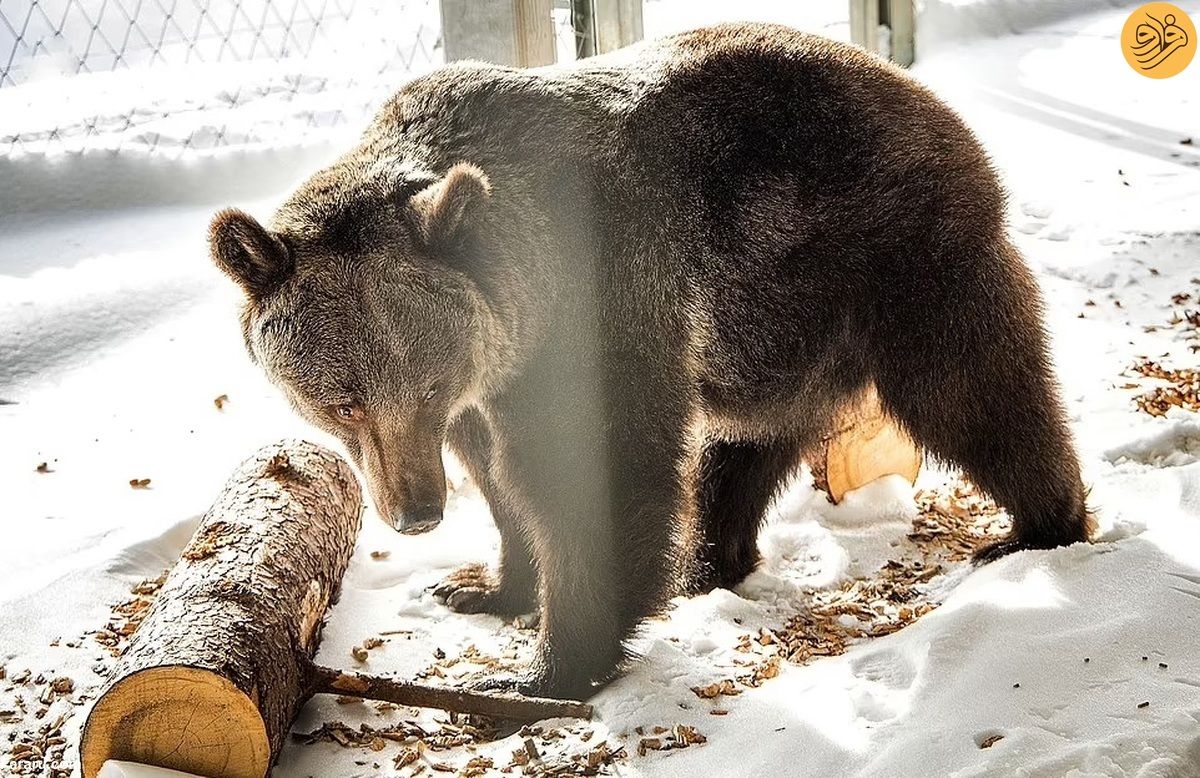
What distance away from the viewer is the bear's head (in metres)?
3.30

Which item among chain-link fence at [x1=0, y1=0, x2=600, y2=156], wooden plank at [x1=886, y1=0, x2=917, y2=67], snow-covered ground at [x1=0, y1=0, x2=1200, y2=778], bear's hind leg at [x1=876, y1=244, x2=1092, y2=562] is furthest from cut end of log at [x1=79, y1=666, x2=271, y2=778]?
wooden plank at [x1=886, y1=0, x2=917, y2=67]

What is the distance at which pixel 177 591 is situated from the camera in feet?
11.6

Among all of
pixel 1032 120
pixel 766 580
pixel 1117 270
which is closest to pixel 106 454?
pixel 766 580

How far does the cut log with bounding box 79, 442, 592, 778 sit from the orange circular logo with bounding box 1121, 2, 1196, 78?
6.59 m

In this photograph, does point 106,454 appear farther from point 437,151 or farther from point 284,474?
point 437,151

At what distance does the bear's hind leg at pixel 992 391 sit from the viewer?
385 centimetres

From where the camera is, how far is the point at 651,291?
3.71 metres

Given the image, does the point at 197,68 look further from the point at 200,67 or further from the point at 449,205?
the point at 449,205

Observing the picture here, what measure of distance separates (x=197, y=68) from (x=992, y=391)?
5.20 meters

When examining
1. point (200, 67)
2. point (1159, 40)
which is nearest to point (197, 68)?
point (200, 67)

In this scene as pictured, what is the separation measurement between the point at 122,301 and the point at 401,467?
12.3 feet

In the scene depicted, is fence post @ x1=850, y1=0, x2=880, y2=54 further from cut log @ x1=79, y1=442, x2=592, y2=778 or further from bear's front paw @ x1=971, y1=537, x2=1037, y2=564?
cut log @ x1=79, y1=442, x2=592, y2=778

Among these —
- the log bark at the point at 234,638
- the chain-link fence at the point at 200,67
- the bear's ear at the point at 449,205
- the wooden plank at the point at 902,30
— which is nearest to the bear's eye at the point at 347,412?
the bear's ear at the point at 449,205

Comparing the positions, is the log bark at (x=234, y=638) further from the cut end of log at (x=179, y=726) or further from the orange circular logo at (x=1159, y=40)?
the orange circular logo at (x=1159, y=40)
